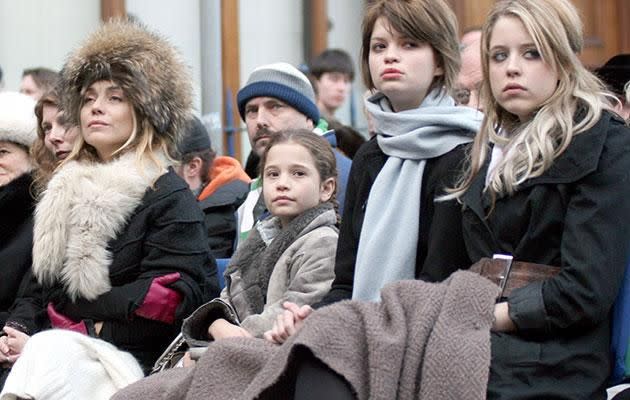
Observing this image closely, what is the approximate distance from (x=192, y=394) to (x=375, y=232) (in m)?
0.84

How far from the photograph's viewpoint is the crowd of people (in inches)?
146

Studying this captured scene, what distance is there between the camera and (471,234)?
161 inches

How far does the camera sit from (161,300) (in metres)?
5.05

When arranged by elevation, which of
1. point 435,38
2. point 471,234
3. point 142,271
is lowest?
point 142,271

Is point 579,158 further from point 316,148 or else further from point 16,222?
point 16,222

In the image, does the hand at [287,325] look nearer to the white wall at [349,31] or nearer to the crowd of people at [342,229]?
the crowd of people at [342,229]

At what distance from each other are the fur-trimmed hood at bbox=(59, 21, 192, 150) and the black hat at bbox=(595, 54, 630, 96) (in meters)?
1.49

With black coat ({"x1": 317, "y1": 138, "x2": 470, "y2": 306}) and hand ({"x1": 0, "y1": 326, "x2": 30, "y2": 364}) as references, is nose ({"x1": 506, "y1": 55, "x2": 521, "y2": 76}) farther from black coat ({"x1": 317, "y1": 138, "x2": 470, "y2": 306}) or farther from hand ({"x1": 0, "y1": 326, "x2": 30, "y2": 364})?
hand ({"x1": 0, "y1": 326, "x2": 30, "y2": 364})

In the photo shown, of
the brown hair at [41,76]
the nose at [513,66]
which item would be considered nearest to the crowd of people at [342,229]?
the nose at [513,66]

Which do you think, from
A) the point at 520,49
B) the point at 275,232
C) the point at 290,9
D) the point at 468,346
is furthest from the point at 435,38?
the point at 290,9

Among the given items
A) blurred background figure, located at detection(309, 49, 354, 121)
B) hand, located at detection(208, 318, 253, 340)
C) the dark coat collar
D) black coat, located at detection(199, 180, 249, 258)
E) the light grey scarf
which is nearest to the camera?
the dark coat collar

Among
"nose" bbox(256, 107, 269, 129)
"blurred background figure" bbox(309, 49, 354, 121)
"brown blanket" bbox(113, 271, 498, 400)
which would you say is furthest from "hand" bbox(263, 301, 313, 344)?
"blurred background figure" bbox(309, 49, 354, 121)

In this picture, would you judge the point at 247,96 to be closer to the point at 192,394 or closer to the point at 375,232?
the point at 375,232

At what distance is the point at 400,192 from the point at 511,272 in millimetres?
625
